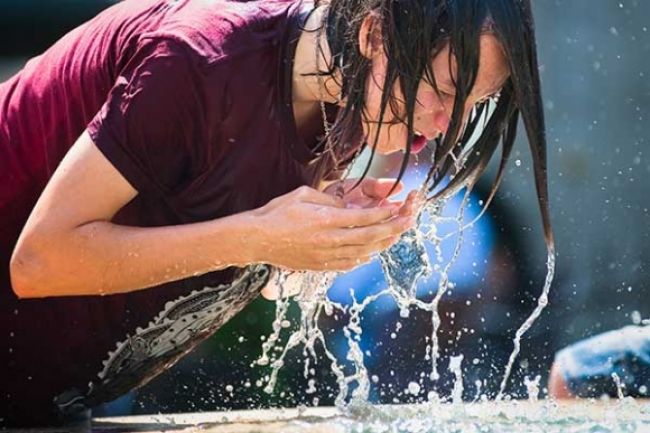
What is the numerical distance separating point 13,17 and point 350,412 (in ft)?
7.02

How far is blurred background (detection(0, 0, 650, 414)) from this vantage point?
14.7 feet

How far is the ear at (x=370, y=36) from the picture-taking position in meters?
2.39

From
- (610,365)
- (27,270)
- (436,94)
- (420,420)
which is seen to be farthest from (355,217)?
(610,365)

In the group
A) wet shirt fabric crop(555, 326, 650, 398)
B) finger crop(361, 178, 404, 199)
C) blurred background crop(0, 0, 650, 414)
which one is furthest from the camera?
blurred background crop(0, 0, 650, 414)

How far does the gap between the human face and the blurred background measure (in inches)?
77.5

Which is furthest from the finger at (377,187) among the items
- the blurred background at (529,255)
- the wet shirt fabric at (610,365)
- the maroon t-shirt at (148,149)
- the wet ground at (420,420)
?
the blurred background at (529,255)

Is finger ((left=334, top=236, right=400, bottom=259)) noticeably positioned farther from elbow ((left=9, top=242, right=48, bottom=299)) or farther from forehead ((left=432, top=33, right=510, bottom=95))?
elbow ((left=9, top=242, right=48, bottom=299))

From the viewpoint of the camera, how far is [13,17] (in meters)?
4.54

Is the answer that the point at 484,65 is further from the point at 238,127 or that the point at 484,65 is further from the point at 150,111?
the point at 150,111

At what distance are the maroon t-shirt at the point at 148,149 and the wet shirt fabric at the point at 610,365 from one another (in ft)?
4.64

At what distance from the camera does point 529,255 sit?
→ 4.70 m

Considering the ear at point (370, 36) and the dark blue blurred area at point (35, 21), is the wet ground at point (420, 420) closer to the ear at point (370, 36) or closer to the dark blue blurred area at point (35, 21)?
the ear at point (370, 36)

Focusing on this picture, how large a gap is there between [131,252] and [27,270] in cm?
21

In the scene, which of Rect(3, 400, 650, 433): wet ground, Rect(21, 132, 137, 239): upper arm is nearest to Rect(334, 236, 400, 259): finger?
Rect(21, 132, 137, 239): upper arm
